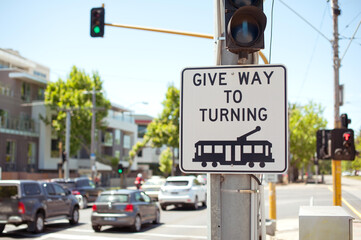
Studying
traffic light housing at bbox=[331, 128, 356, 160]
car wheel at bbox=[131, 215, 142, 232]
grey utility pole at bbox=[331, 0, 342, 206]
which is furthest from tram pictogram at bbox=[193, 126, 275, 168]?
car wheel at bbox=[131, 215, 142, 232]

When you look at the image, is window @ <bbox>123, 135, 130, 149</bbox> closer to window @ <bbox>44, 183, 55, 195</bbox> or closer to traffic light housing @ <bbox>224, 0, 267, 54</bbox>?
window @ <bbox>44, 183, 55, 195</bbox>

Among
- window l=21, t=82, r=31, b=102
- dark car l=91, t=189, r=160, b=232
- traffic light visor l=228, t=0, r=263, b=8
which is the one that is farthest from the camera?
window l=21, t=82, r=31, b=102

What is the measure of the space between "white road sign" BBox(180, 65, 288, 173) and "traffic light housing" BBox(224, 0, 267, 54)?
0.17 metres

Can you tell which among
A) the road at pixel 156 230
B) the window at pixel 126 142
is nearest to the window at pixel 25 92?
the window at pixel 126 142

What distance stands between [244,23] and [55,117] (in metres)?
47.7

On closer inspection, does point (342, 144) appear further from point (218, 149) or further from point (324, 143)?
point (218, 149)

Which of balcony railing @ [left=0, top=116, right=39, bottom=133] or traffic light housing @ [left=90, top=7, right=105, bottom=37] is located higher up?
traffic light housing @ [left=90, top=7, right=105, bottom=37]

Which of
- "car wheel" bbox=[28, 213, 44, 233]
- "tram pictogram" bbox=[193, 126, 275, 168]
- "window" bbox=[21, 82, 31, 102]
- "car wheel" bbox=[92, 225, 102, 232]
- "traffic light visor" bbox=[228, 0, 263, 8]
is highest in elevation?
"window" bbox=[21, 82, 31, 102]

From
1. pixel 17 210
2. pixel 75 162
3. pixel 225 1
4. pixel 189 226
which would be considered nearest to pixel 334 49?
pixel 189 226

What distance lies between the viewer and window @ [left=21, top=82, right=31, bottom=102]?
45094 mm

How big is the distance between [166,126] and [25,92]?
52.6ft

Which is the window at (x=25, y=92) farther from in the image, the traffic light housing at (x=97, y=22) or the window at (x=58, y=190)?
the traffic light housing at (x=97, y=22)

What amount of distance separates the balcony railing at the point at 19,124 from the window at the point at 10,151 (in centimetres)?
139

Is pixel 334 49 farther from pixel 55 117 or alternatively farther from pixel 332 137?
pixel 55 117
